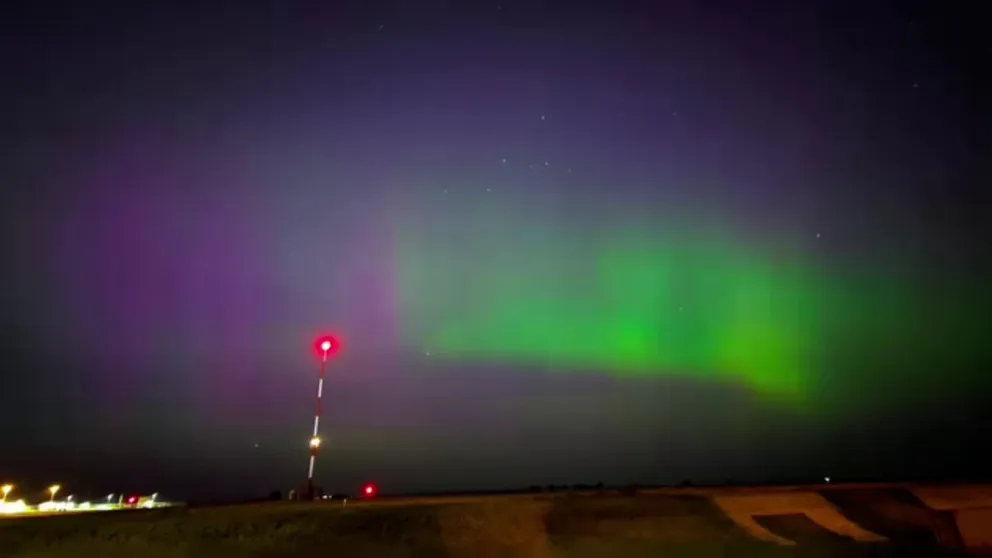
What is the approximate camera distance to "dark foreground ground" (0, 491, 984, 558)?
14.8 metres

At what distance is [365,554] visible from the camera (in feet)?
50.1

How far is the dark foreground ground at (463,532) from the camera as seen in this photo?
48.7 ft

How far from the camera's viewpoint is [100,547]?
14555 mm

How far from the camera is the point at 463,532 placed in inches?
638

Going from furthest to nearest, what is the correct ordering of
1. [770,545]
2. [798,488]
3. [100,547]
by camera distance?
[798,488] → [770,545] → [100,547]

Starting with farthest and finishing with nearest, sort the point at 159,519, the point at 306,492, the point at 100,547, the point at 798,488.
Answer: the point at 306,492 → the point at 798,488 → the point at 159,519 → the point at 100,547

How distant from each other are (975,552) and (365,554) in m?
14.6

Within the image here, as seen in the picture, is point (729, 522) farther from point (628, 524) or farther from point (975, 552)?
point (975, 552)

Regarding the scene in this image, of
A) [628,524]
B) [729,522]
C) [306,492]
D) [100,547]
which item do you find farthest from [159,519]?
[729,522]

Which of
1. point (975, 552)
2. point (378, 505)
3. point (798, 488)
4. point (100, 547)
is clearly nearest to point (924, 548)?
point (975, 552)

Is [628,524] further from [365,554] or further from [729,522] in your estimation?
[365,554]

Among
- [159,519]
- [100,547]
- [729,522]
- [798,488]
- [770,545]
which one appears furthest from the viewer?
[798,488]

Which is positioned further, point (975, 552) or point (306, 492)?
point (306, 492)

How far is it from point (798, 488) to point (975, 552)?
4304 mm
